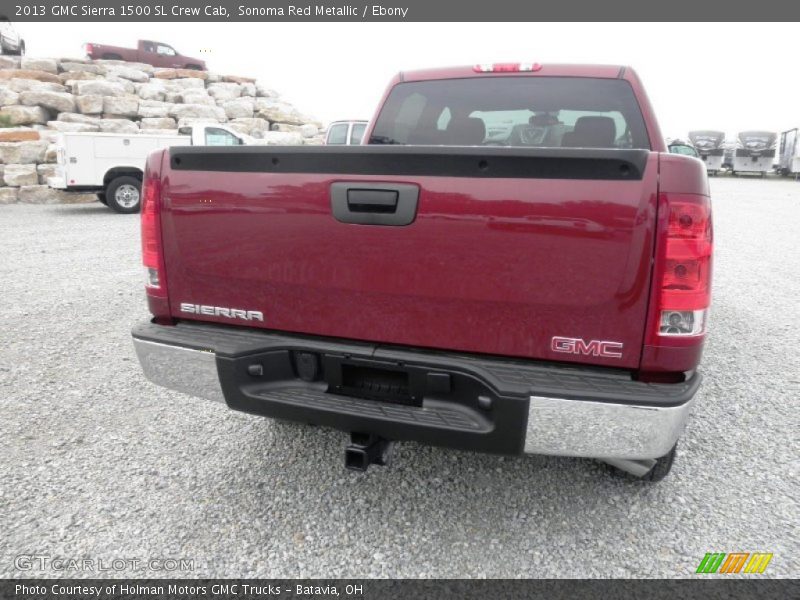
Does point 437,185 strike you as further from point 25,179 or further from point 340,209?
point 25,179

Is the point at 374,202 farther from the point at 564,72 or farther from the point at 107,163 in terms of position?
the point at 107,163

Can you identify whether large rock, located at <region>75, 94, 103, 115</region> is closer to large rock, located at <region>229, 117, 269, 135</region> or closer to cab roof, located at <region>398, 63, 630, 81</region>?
large rock, located at <region>229, 117, 269, 135</region>

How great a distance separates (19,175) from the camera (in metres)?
14.7

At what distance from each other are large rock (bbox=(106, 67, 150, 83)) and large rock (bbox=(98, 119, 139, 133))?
373cm

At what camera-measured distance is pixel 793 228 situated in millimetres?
11578

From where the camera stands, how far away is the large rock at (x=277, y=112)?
21.4 metres

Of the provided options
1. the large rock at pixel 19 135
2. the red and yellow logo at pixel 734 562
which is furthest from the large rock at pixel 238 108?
the red and yellow logo at pixel 734 562

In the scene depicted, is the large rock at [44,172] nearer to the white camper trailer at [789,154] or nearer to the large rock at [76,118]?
the large rock at [76,118]

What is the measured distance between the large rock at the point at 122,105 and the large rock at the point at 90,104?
Result: 16cm

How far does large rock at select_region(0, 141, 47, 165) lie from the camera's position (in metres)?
14.9

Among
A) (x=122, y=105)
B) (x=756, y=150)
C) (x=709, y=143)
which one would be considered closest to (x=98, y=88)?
(x=122, y=105)

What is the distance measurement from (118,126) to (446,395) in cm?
1929

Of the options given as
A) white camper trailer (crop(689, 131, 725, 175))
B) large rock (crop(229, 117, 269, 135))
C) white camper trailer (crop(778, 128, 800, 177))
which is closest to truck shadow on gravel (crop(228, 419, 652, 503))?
large rock (crop(229, 117, 269, 135))

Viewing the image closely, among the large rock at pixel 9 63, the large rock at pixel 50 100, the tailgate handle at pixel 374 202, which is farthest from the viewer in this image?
the large rock at pixel 9 63
